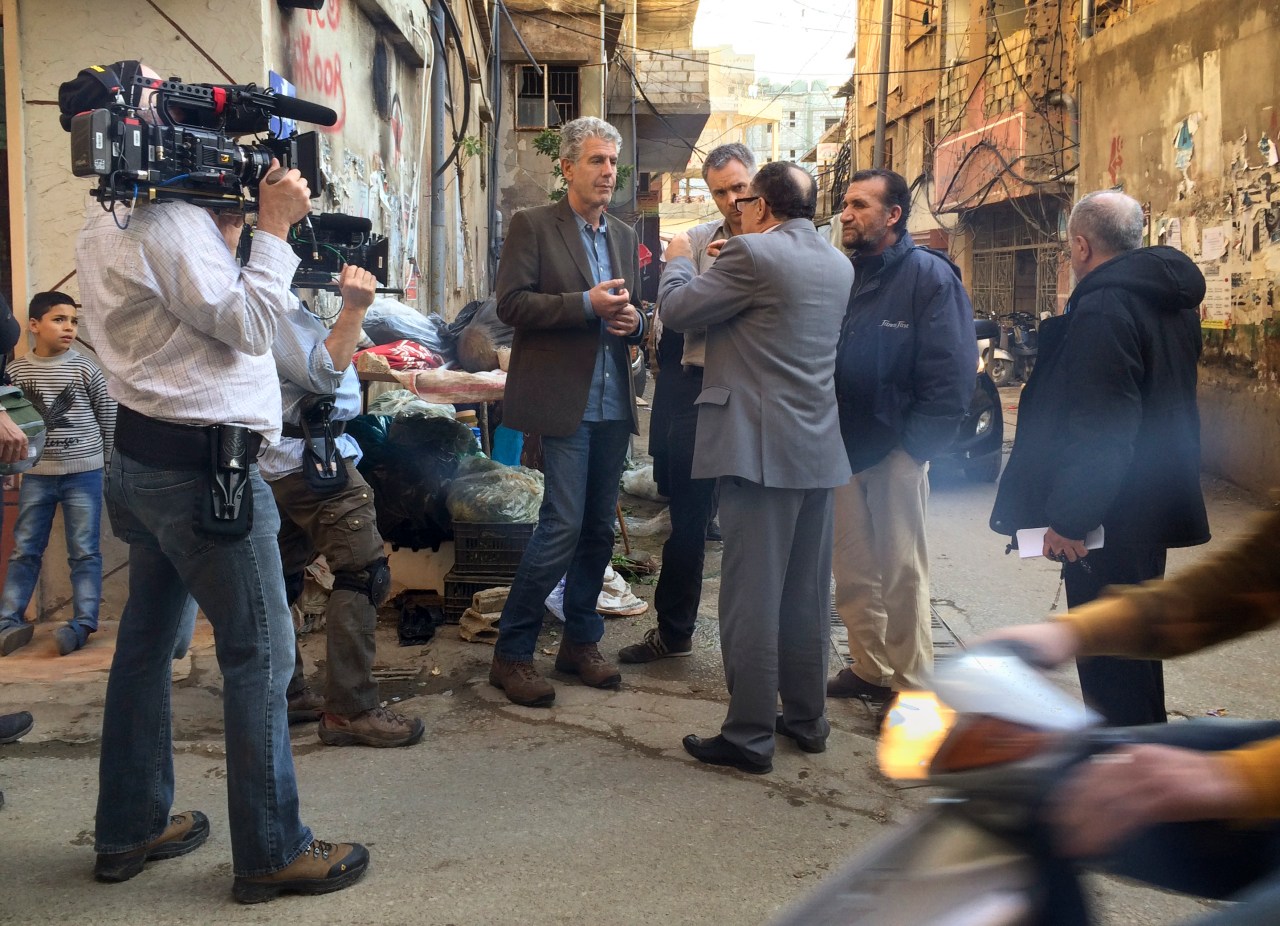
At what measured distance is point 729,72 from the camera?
175 ft

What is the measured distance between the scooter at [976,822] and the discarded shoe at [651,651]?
3422 millimetres

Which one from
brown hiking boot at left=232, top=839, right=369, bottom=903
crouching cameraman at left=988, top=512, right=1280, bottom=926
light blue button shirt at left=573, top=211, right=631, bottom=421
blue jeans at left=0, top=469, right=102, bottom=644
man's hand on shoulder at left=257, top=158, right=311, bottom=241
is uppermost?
man's hand on shoulder at left=257, top=158, right=311, bottom=241

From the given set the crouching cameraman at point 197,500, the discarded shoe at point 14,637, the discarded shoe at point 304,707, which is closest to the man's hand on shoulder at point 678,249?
the crouching cameraman at point 197,500

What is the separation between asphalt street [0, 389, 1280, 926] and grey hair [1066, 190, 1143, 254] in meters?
1.82

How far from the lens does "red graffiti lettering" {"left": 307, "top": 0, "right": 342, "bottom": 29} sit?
6.19 m

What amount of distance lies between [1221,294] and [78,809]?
8924 millimetres

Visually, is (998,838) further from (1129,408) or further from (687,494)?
(687,494)

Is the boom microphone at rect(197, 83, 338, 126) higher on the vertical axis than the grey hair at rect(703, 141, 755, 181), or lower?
lower

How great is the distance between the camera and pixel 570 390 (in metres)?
4.32

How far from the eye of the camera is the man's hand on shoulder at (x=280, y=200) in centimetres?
271

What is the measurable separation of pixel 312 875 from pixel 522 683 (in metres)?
1.52

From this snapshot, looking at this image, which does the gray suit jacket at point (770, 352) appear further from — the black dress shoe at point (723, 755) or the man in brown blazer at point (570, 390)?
the black dress shoe at point (723, 755)

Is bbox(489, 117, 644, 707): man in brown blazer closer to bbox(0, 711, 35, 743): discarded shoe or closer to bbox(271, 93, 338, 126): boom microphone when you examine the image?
bbox(271, 93, 338, 126): boom microphone

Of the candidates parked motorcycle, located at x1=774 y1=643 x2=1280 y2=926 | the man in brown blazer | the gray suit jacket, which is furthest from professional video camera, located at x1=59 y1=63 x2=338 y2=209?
parked motorcycle, located at x1=774 y1=643 x2=1280 y2=926
